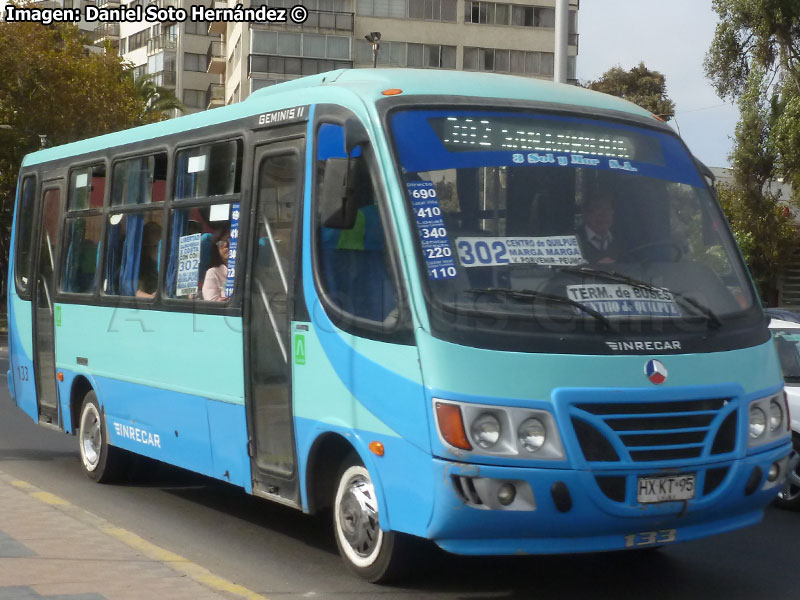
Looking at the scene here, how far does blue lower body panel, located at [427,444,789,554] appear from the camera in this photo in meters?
5.92

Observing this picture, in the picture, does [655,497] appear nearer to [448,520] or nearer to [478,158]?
[448,520]

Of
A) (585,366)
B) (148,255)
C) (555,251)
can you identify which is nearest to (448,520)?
(585,366)

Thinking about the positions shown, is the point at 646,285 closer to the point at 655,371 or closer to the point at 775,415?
the point at 655,371

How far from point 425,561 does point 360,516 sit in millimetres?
435

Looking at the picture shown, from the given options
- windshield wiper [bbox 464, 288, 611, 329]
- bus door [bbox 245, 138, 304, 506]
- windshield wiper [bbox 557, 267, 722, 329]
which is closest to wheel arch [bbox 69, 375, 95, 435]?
bus door [bbox 245, 138, 304, 506]

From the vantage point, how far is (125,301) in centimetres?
977

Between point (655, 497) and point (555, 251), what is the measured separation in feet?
4.29

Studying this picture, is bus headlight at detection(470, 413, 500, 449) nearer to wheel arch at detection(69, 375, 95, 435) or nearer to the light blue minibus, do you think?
the light blue minibus

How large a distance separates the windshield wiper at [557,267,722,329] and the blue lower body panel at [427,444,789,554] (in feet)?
2.40

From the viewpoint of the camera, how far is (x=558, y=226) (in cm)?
Result: 663

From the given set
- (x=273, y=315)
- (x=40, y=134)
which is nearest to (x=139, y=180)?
(x=273, y=315)

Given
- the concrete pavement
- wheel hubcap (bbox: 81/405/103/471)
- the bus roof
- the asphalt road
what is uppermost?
the bus roof

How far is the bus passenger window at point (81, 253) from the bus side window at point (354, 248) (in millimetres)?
4020

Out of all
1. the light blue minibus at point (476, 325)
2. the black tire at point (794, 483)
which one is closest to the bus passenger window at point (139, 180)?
the light blue minibus at point (476, 325)
